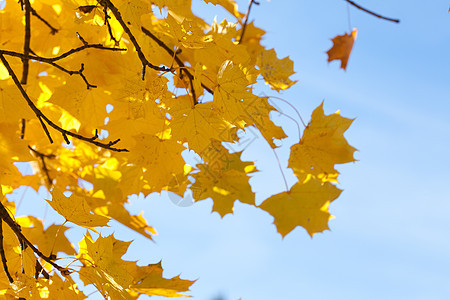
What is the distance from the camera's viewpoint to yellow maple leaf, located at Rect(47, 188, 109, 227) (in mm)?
1595

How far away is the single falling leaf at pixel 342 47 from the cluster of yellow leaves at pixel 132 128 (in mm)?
1027

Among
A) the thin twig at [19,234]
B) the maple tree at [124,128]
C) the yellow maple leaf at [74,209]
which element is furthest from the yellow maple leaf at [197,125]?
the thin twig at [19,234]

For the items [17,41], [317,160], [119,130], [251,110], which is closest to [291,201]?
[317,160]

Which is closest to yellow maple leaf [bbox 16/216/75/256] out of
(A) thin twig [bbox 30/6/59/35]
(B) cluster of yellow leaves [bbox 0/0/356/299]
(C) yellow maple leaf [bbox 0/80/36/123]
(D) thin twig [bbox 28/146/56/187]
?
(B) cluster of yellow leaves [bbox 0/0/356/299]

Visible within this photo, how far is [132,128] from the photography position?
7.15 feet

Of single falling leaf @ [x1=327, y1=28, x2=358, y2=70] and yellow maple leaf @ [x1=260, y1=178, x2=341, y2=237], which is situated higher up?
single falling leaf @ [x1=327, y1=28, x2=358, y2=70]

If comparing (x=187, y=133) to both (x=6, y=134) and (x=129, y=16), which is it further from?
(x=6, y=134)

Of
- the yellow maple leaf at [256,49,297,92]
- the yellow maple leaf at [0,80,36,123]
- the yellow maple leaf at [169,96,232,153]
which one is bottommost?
the yellow maple leaf at [169,96,232,153]

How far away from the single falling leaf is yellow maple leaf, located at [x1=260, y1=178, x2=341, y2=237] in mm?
1249

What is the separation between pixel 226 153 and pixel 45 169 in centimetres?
119

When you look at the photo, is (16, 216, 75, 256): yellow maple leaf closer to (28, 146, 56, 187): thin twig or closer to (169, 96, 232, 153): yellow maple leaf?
(28, 146, 56, 187): thin twig

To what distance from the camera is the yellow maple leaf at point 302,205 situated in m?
2.58

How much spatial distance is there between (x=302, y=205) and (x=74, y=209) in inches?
54.9

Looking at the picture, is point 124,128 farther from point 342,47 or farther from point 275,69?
point 342,47
